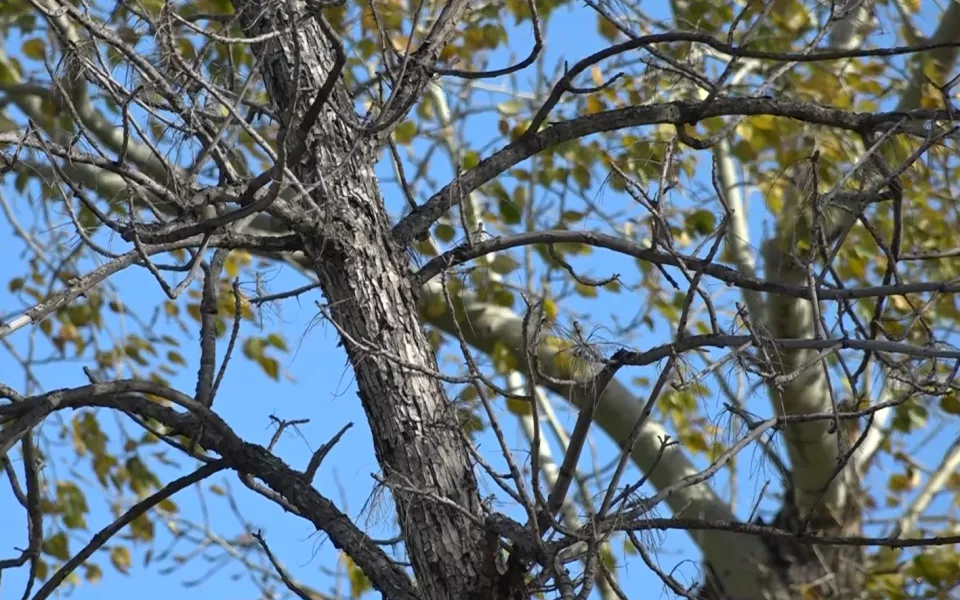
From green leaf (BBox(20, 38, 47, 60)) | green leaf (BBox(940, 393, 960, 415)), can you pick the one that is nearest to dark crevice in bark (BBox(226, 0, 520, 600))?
green leaf (BBox(940, 393, 960, 415))

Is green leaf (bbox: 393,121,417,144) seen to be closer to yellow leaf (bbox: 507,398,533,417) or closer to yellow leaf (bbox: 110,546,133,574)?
yellow leaf (bbox: 507,398,533,417)

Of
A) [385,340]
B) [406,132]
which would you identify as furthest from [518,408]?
[385,340]

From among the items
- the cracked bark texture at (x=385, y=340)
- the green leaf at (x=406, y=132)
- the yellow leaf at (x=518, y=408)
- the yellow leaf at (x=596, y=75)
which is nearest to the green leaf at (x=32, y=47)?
the green leaf at (x=406, y=132)

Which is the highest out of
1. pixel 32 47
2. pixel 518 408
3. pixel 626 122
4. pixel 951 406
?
pixel 32 47

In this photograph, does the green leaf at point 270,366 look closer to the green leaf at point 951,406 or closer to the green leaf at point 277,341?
the green leaf at point 277,341

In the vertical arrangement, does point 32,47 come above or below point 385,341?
above

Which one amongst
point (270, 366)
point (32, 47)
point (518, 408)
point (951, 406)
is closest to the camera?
point (951, 406)

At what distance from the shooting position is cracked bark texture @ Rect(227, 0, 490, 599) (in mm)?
2469

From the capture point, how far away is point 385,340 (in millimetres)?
2623

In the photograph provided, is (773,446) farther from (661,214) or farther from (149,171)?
(149,171)

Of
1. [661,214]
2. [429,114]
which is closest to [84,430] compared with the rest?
[429,114]

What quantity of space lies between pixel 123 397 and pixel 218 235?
2.01ft

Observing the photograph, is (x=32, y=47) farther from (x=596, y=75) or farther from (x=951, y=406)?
(x=951, y=406)

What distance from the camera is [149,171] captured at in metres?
4.71
